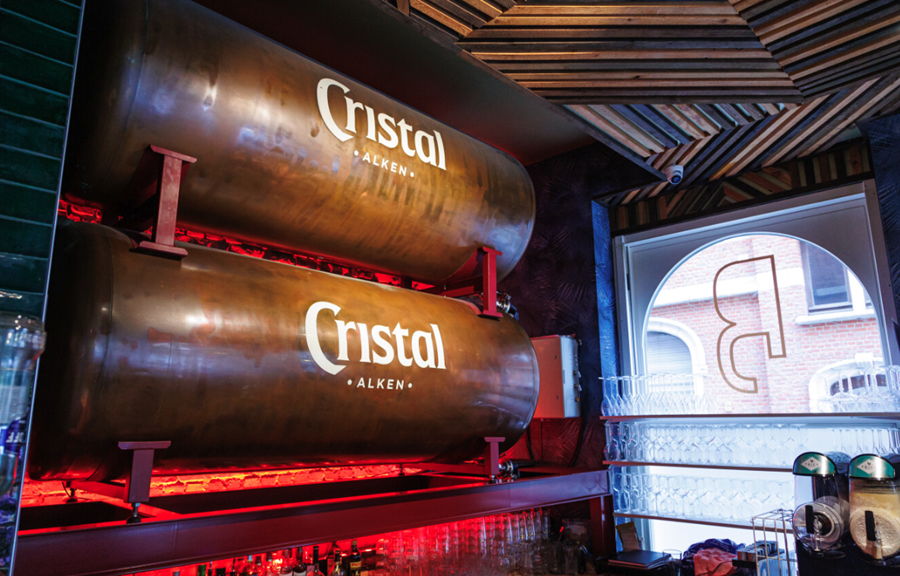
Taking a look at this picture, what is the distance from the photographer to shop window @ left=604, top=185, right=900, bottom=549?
3.39m

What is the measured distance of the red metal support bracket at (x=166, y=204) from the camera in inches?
75.6

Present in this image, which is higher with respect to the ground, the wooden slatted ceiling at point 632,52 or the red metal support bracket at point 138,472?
the wooden slatted ceiling at point 632,52

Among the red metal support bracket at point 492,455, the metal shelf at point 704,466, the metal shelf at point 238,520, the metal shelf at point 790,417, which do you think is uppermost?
the metal shelf at point 790,417

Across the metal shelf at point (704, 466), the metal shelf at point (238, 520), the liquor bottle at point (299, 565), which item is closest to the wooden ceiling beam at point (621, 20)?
the metal shelf at point (238, 520)

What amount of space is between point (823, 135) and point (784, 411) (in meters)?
1.63

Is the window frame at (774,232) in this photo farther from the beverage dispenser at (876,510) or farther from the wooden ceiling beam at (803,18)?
the beverage dispenser at (876,510)

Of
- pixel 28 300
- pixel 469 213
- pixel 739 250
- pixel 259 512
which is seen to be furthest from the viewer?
pixel 739 250

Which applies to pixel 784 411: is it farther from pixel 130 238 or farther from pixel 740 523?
pixel 130 238

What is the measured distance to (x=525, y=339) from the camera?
122 inches

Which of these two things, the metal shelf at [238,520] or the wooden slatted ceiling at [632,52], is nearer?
the metal shelf at [238,520]

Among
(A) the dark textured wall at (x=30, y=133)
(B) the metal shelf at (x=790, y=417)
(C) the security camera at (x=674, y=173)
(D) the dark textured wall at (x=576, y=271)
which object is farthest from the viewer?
(D) the dark textured wall at (x=576, y=271)

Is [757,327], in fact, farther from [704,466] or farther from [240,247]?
[240,247]

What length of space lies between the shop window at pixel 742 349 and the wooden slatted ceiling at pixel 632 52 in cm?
108

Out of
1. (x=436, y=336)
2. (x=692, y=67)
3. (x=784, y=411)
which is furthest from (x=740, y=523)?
(x=692, y=67)
